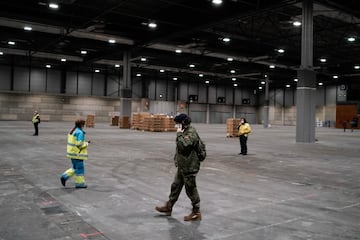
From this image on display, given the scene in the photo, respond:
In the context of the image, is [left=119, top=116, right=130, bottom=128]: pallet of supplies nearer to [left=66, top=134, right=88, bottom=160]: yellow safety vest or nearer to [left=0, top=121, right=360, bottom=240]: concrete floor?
[left=0, top=121, right=360, bottom=240]: concrete floor

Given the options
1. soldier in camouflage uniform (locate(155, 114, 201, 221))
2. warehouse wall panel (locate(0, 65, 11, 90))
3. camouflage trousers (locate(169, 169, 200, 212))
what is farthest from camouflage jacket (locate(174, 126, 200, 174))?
warehouse wall panel (locate(0, 65, 11, 90))

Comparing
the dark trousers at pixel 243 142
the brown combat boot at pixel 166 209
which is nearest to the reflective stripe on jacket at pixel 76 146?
the brown combat boot at pixel 166 209

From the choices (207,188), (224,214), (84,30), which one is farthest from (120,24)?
(224,214)

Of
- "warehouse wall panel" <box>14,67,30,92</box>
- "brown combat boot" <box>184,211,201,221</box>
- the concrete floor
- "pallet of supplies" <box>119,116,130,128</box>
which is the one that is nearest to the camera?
the concrete floor

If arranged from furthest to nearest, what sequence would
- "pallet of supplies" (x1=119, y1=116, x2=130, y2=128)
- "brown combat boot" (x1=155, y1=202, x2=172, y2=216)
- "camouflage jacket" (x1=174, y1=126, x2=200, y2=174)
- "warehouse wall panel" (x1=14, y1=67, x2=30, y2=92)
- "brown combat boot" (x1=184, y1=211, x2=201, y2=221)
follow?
"warehouse wall panel" (x1=14, y1=67, x2=30, y2=92) < "pallet of supplies" (x1=119, y1=116, x2=130, y2=128) < "brown combat boot" (x1=155, y1=202, x2=172, y2=216) < "brown combat boot" (x1=184, y1=211, x2=201, y2=221) < "camouflage jacket" (x1=174, y1=126, x2=200, y2=174)

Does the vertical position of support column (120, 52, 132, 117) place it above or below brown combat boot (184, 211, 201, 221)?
above

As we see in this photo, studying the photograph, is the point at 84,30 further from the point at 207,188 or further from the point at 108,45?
the point at 207,188

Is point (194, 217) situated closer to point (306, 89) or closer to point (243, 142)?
point (243, 142)

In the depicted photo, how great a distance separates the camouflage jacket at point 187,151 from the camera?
5230 mm

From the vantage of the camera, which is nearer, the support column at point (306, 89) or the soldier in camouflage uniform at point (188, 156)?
the soldier in camouflage uniform at point (188, 156)

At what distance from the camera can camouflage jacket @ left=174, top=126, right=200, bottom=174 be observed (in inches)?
206

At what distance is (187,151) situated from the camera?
5.27 metres

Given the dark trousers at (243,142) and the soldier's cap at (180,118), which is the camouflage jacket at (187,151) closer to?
the soldier's cap at (180,118)

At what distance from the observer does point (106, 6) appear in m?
22.9
